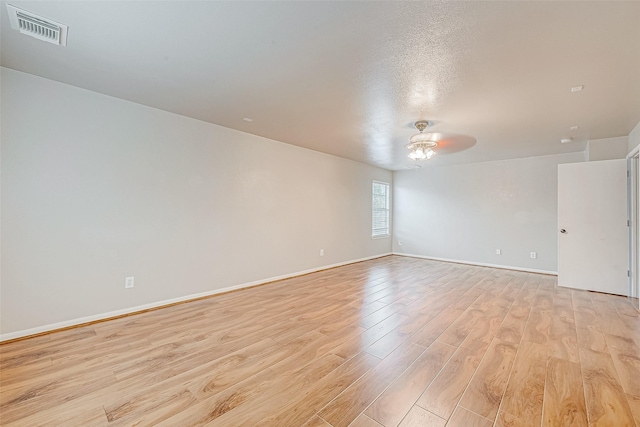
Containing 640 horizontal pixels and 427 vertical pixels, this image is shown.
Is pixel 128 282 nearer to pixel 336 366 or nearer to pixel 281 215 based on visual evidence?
pixel 281 215

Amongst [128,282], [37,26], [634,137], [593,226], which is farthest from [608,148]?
[128,282]

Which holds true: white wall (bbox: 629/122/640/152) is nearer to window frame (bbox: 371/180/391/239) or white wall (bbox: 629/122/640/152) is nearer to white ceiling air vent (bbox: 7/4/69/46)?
window frame (bbox: 371/180/391/239)

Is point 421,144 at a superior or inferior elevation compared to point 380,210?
superior

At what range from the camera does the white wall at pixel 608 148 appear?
4273 mm

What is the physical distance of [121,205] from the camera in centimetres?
306

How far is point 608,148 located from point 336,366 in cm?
560

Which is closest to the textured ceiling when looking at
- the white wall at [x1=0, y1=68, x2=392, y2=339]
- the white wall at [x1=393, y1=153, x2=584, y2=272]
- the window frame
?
the white wall at [x1=0, y1=68, x2=392, y2=339]

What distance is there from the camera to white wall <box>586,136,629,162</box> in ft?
14.0

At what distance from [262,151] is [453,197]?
4.81 metres

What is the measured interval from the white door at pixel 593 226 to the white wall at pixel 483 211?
1.11 meters

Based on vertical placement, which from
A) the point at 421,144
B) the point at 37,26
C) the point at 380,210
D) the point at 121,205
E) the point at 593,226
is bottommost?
the point at 593,226

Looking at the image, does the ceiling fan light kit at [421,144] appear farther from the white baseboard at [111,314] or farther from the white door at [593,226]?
the white baseboard at [111,314]

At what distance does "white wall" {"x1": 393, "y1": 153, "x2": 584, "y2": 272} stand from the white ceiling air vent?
22.4 ft

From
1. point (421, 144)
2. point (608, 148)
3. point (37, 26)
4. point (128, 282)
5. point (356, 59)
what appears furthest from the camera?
point (608, 148)
